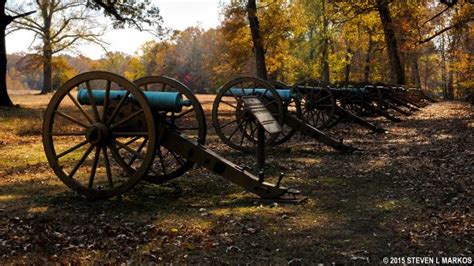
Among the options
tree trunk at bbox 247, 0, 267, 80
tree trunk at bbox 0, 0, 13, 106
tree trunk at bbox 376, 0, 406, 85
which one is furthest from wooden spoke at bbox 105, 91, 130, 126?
tree trunk at bbox 247, 0, 267, 80

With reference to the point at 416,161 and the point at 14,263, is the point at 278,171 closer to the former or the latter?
the point at 416,161

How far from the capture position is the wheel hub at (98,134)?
6.62 m

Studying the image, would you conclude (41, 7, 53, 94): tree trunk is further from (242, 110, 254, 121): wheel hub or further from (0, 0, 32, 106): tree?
(242, 110, 254, 121): wheel hub

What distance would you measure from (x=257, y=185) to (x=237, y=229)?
1.22m

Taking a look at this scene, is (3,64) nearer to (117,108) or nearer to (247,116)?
(247,116)

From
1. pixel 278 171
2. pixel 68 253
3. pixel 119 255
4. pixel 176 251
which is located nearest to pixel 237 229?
pixel 176 251

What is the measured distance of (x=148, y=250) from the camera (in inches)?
193

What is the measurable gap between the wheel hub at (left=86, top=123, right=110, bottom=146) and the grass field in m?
0.86

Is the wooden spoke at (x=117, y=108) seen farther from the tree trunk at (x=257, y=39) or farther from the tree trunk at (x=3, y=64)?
the tree trunk at (x=257, y=39)

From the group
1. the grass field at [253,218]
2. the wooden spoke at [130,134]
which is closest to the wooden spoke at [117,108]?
the wooden spoke at [130,134]

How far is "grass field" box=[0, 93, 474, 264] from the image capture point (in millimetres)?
4840

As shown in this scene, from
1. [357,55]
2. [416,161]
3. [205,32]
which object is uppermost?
[205,32]

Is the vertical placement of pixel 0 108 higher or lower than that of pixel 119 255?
higher

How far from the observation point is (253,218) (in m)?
6.04
